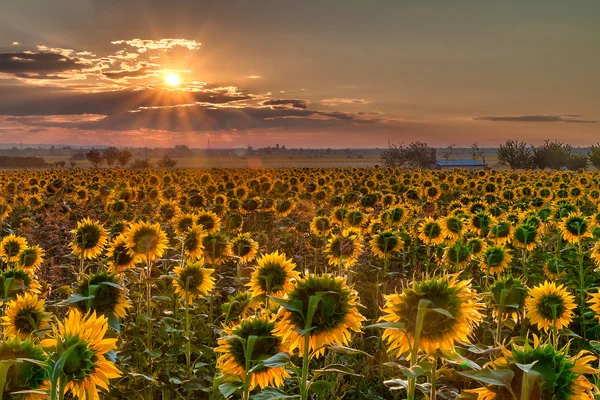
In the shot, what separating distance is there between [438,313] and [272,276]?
1509 mm

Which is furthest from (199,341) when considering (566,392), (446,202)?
(446,202)

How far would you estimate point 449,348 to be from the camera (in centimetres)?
219

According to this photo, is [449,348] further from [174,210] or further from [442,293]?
[174,210]

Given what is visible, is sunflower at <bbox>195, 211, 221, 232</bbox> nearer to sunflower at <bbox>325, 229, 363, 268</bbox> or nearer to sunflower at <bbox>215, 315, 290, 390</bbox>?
sunflower at <bbox>325, 229, 363, 268</bbox>

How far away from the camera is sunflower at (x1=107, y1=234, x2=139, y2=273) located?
547 centimetres

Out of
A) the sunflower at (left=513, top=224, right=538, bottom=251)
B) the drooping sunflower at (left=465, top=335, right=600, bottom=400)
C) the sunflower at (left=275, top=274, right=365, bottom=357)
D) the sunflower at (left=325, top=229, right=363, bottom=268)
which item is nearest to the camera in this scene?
the drooping sunflower at (left=465, top=335, right=600, bottom=400)

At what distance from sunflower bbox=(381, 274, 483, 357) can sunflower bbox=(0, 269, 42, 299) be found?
3003 mm

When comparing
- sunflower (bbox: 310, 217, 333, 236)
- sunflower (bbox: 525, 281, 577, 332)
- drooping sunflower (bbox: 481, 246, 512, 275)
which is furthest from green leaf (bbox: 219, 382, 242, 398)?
sunflower (bbox: 310, 217, 333, 236)

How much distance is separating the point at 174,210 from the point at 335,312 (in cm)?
784

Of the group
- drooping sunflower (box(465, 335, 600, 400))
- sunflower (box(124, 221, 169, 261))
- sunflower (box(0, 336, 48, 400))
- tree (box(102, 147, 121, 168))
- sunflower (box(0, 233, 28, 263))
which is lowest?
tree (box(102, 147, 121, 168))

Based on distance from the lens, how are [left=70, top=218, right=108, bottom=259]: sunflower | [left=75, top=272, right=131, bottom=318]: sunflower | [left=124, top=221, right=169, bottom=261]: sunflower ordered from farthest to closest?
[left=70, top=218, right=108, bottom=259]: sunflower < [left=124, top=221, right=169, bottom=261]: sunflower < [left=75, top=272, right=131, bottom=318]: sunflower

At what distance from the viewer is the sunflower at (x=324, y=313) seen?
7.73ft

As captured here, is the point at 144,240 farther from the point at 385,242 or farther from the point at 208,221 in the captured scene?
the point at 385,242

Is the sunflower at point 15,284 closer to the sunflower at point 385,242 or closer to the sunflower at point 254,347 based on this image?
the sunflower at point 254,347
